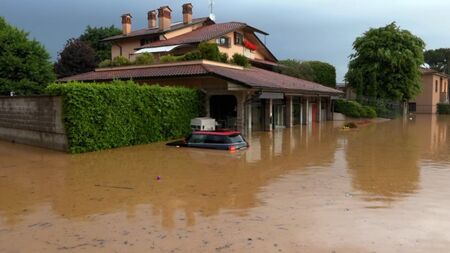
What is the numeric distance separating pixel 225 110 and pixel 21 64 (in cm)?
1603

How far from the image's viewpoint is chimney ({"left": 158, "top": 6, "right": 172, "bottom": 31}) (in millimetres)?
40719

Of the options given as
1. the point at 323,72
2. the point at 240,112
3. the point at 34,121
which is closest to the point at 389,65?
the point at 323,72

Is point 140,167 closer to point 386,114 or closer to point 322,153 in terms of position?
point 322,153

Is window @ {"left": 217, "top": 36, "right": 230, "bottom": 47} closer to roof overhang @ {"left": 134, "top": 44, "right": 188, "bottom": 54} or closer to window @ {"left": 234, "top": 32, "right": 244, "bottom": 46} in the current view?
window @ {"left": 234, "top": 32, "right": 244, "bottom": 46}

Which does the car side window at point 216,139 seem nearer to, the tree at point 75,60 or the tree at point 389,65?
the tree at point 389,65

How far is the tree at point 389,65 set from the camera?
46438 mm

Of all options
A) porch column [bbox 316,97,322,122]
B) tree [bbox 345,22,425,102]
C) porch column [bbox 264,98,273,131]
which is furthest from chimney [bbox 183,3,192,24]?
tree [bbox 345,22,425,102]

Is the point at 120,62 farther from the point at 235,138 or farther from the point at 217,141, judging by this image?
the point at 235,138

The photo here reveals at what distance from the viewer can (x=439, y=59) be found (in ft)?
285

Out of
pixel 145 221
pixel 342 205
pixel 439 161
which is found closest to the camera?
pixel 145 221

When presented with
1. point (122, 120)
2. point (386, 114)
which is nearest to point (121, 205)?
point (122, 120)

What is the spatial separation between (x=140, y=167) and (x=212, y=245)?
7845mm

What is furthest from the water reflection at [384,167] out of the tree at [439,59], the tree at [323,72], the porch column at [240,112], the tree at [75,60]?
the tree at [439,59]

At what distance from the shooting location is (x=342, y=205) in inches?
352
